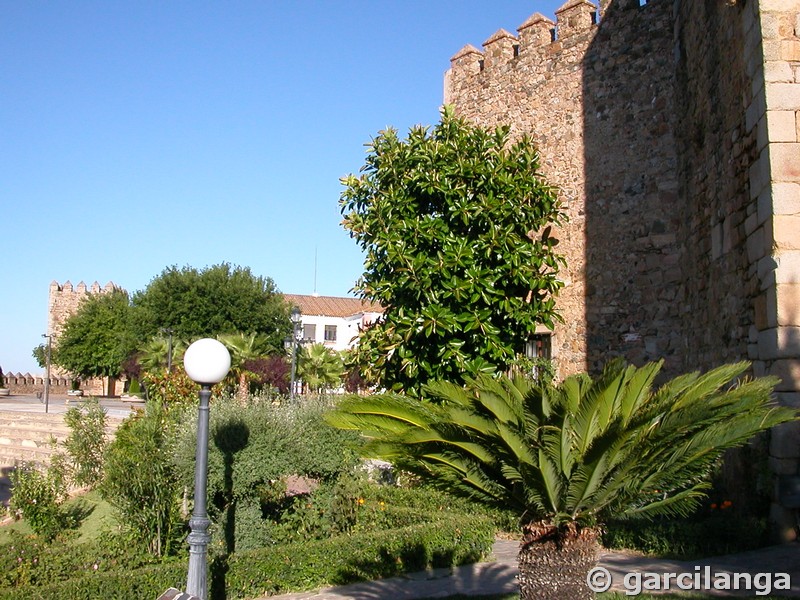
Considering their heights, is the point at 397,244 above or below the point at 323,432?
above

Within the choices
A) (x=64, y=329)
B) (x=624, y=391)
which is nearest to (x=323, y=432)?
(x=624, y=391)

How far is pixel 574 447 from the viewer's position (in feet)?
13.7

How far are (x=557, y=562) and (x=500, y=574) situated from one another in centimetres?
457

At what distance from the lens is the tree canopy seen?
12305 millimetres

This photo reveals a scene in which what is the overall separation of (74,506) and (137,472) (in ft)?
13.2

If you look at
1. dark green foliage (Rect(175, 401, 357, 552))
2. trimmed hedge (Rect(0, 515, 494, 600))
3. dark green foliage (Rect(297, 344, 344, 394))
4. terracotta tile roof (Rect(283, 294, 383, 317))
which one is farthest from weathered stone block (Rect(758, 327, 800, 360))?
terracotta tile roof (Rect(283, 294, 383, 317))

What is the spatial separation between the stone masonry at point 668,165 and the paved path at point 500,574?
2.22 feet

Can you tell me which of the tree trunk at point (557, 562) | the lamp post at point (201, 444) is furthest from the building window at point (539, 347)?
the tree trunk at point (557, 562)

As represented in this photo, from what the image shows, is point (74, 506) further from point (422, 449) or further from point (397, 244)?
point (422, 449)

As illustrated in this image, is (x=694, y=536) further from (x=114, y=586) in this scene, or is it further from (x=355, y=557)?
(x=114, y=586)

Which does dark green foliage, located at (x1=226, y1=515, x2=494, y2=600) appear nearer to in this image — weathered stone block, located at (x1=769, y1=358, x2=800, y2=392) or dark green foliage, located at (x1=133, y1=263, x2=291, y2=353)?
weathered stone block, located at (x1=769, y1=358, x2=800, y2=392)

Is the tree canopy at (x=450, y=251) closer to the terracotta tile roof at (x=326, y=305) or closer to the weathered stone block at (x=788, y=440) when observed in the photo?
the weathered stone block at (x=788, y=440)

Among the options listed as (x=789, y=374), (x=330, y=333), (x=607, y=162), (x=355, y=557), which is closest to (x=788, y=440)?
(x=789, y=374)

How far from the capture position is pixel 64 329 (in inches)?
2138
